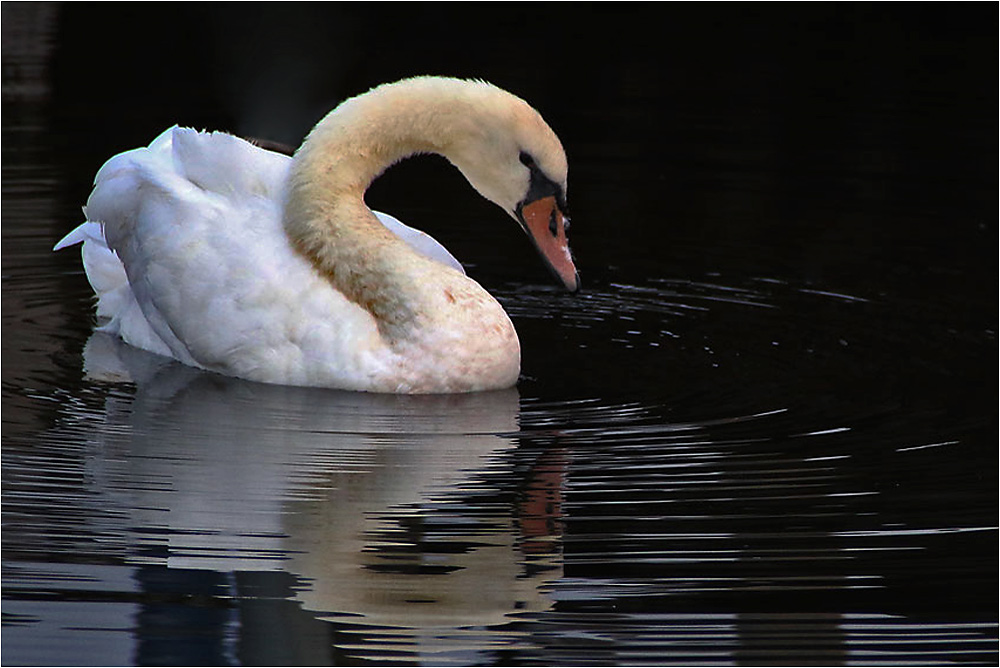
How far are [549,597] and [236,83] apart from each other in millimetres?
11024

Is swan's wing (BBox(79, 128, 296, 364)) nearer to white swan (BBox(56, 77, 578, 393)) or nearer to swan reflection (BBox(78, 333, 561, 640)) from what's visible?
white swan (BBox(56, 77, 578, 393))

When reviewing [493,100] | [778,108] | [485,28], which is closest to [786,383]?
[493,100]

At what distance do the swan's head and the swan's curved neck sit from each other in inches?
3.8

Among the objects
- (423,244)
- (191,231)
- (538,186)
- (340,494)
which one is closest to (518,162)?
(538,186)

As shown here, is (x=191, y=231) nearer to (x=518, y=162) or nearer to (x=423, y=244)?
(x=423, y=244)

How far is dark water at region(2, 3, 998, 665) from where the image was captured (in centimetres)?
508

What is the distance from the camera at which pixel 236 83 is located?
15.7 meters

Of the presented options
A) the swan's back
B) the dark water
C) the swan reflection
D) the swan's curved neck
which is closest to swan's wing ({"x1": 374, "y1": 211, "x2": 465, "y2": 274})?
the swan's back

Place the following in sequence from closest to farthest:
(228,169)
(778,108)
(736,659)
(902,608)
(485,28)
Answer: (736,659) < (902,608) < (228,169) < (778,108) < (485,28)

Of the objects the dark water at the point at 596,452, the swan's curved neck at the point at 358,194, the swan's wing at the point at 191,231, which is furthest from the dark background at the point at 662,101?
the swan's wing at the point at 191,231

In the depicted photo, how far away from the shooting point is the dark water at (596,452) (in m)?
5.08

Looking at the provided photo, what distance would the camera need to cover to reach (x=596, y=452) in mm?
6555

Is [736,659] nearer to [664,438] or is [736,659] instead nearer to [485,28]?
[664,438]

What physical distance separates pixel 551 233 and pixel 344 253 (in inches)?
31.4
